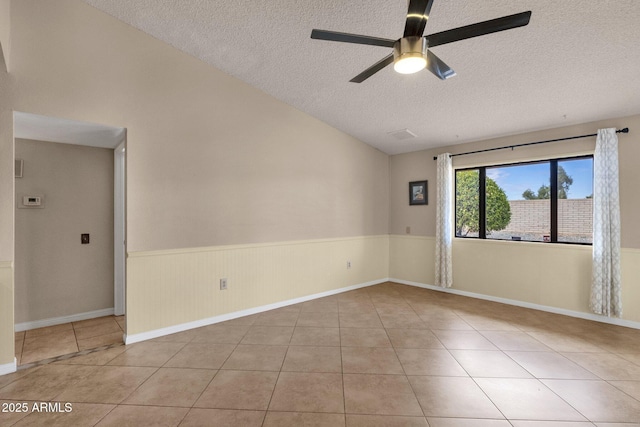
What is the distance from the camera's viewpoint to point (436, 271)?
517 centimetres

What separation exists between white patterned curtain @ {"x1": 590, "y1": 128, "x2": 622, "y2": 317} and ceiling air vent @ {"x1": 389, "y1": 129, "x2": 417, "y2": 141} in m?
2.31

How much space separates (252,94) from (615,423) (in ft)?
15.1

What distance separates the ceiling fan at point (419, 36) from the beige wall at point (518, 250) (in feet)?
10.0

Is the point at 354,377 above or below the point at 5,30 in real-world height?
below

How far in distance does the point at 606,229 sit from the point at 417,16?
365 centimetres

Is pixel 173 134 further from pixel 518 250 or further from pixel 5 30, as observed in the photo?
pixel 518 250

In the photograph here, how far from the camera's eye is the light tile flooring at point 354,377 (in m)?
1.99

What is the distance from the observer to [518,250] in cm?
444

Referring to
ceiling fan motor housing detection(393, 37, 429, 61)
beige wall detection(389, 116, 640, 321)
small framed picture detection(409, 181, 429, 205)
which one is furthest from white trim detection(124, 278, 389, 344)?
ceiling fan motor housing detection(393, 37, 429, 61)

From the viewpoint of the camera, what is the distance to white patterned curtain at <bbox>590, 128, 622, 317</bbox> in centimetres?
354

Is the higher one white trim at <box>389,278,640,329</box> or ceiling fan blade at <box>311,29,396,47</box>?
ceiling fan blade at <box>311,29,396,47</box>

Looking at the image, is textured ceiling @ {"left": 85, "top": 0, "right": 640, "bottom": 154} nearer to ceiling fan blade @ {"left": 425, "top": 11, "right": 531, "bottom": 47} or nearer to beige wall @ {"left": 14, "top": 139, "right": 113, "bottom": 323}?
ceiling fan blade @ {"left": 425, "top": 11, "right": 531, "bottom": 47}

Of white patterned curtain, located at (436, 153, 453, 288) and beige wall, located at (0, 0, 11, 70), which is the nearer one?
beige wall, located at (0, 0, 11, 70)

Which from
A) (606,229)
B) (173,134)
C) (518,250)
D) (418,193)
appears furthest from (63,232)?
(606,229)
